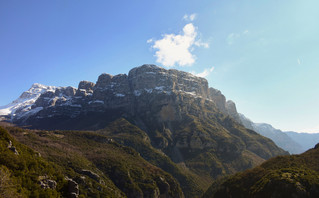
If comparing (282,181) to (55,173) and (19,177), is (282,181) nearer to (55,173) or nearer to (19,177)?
(55,173)

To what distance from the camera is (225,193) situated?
13688cm

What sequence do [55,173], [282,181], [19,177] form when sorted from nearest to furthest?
[19,177], [55,173], [282,181]

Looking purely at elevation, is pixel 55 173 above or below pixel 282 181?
below

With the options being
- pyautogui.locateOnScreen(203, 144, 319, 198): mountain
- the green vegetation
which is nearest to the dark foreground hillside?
the green vegetation

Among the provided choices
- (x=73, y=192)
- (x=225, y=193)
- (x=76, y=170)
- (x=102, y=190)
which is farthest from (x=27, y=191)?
(x=225, y=193)

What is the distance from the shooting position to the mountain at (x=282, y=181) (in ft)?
306

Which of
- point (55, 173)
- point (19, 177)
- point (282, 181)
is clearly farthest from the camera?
point (282, 181)

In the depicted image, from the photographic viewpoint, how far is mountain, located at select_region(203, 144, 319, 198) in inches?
3676

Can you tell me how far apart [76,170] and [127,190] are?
5121 centimetres

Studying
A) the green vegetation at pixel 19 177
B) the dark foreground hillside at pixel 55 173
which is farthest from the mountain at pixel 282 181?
the green vegetation at pixel 19 177

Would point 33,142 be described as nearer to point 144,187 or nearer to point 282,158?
point 144,187

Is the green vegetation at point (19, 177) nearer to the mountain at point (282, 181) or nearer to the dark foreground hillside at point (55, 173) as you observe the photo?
the dark foreground hillside at point (55, 173)

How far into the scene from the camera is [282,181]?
327ft

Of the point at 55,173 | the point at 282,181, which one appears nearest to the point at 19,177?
the point at 55,173
